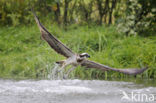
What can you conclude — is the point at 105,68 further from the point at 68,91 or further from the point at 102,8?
the point at 102,8

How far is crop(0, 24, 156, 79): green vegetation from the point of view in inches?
323

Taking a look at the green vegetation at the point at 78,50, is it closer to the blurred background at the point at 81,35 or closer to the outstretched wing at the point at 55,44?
the blurred background at the point at 81,35

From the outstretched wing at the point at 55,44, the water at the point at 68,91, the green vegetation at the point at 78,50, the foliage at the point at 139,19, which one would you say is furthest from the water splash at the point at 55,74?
the foliage at the point at 139,19

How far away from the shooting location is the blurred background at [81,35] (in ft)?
27.8

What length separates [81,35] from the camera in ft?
A: 32.5

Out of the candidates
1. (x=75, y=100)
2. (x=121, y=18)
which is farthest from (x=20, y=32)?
(x=75, y=100)

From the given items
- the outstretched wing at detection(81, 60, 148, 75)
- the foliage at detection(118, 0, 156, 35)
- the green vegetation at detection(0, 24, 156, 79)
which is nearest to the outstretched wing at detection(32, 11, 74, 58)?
the outstretched wing at detection(81, 60, 148, 75)

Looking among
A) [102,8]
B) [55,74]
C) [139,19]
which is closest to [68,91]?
[55,74]

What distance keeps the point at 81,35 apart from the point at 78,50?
38.4 inches

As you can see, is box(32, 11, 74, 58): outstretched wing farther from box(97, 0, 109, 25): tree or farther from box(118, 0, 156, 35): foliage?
box(97, 0, 109, 25): tree

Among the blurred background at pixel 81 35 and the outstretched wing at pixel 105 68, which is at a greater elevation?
the blurred background at pixel 81 35

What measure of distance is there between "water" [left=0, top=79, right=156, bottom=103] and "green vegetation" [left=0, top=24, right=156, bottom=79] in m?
0.97

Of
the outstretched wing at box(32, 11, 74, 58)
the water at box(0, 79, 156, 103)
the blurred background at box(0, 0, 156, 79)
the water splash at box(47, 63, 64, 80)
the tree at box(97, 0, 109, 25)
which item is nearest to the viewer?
the water at box(0, 79, 156, 103)

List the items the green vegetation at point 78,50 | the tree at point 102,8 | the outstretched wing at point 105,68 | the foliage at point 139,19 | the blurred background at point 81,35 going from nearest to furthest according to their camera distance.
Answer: the outstretched wing at point 105,68 → the green vegetation at point 78,50 → the blurred background at point 81,35 → the foliage at point 139,19 → the tree at point 102,8
